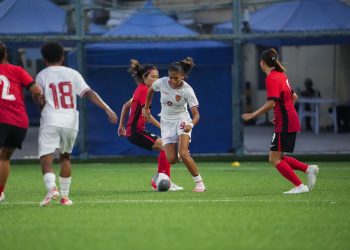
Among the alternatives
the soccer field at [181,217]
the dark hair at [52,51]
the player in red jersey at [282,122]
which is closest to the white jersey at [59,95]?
the dark hair at [52,51]

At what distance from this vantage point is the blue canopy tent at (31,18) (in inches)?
824

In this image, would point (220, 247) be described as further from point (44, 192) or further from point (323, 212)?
point (44, 192)

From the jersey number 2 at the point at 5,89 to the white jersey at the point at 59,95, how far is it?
400 millimetres

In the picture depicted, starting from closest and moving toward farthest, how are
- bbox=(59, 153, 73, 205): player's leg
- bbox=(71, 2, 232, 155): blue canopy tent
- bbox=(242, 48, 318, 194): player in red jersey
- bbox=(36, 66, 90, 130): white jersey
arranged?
1. bbox=(36, 66, 90, 130): white jersey
2. bbox=(59, 153, 73, 205): player's leg
3. bbox=(242, 48, 318, 194): player in red jersey
4. bbox=(71, 2, 232, 155): blue canopy tent

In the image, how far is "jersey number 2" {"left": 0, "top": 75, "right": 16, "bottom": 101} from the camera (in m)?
11.5

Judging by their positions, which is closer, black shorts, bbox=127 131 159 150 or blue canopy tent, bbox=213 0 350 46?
black shorts, bbox=127 131 159 150

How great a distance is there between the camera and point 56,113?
11266 mm

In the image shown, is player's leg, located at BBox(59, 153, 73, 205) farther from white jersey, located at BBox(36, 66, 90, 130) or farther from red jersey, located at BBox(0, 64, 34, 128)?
red jersey, located at BBox(0, 64, 34, 128)

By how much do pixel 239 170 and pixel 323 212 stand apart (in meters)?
7.68

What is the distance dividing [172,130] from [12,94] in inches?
112

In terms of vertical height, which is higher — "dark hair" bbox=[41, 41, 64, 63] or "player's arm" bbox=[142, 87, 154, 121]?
"dark hair" bbox=[41, 41, 64, 63]

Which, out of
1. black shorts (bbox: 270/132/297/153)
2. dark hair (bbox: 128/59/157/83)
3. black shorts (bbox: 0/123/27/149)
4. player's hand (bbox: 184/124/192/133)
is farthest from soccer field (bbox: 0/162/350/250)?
dark hair (bbox: 128/59/157/83)

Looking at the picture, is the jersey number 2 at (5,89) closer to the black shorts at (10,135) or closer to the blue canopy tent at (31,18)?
the black shorts at (10,135)

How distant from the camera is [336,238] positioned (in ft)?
29.1
